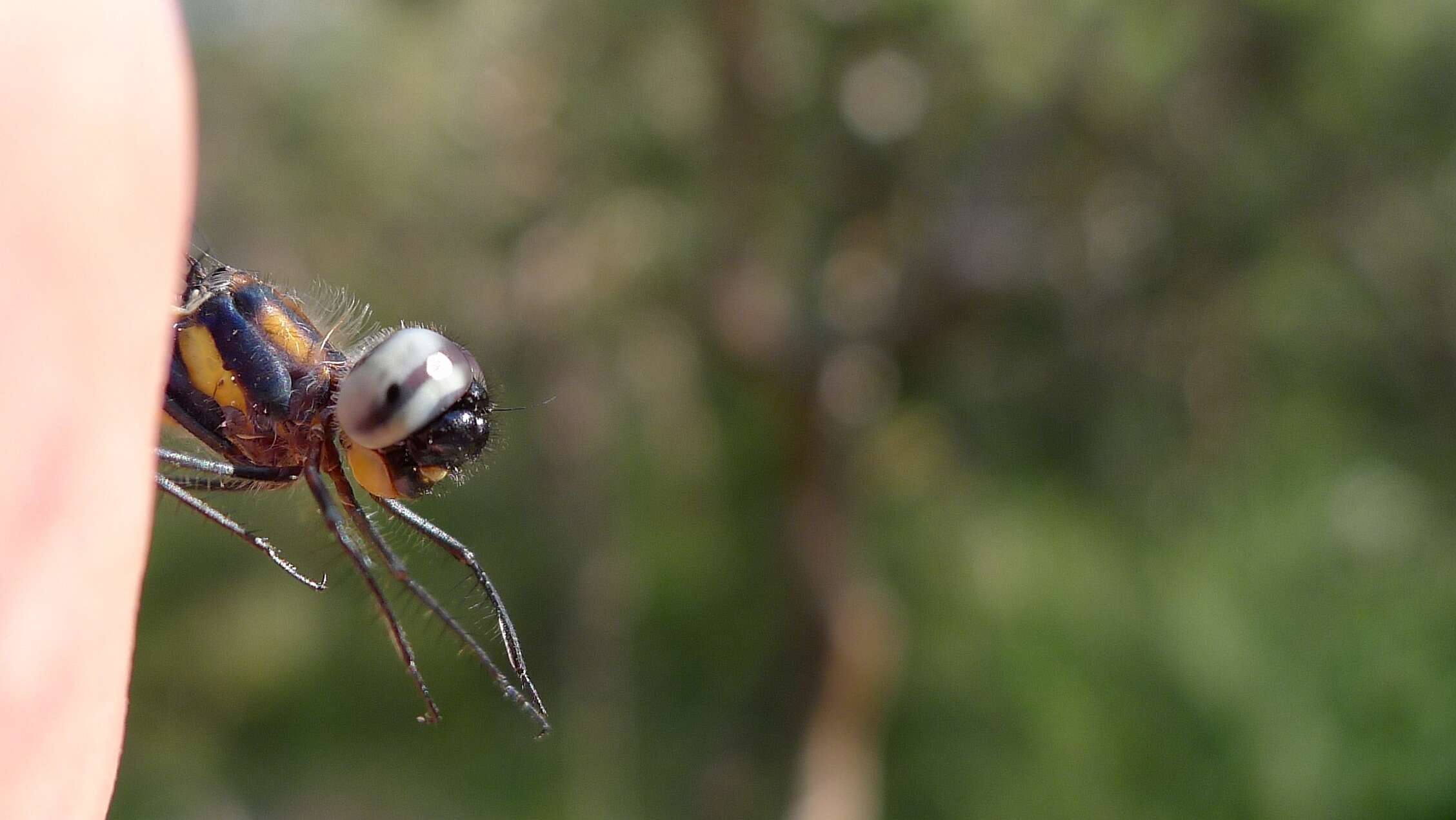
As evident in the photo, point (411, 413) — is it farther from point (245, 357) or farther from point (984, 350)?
point (984, 350)

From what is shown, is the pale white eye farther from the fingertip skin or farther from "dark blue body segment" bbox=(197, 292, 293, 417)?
the fingertip skin

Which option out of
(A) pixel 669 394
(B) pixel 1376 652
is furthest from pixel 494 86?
(B) pixel 1376 652

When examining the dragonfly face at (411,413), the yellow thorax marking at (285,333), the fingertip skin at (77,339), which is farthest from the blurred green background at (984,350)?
the fingertip skin at (77,339)

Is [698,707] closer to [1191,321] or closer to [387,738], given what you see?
[387,738]

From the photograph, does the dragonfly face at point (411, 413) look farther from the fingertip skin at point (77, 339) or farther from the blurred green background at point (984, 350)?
the blurred green background at point (984, 350)

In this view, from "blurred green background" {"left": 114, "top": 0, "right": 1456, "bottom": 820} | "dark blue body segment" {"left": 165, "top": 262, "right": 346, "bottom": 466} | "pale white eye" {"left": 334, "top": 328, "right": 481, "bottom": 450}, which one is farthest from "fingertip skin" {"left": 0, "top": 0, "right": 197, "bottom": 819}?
"blurred green background" {"left": 114, "top": 0, "right": 1456, "bottom": 820}

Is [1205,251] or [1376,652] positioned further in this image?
[1376,652]

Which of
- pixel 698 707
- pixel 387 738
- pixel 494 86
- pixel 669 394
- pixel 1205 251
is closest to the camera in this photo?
pixel 1205 251

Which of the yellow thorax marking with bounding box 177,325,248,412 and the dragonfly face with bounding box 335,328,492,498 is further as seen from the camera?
the yellow thorax marking with bounding box 177,325,248,412
